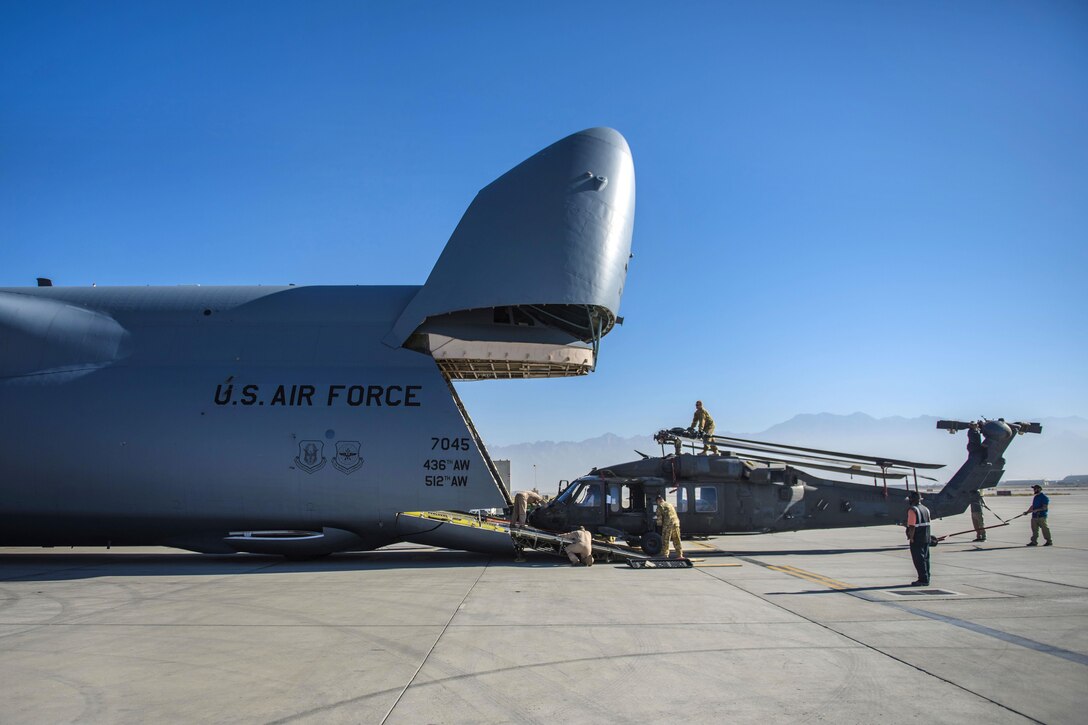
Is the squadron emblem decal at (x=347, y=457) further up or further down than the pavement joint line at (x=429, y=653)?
further up

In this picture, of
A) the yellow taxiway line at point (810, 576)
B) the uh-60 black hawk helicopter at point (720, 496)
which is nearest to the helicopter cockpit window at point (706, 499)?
the uh-60 black hawk helicopter at point (720, 496)

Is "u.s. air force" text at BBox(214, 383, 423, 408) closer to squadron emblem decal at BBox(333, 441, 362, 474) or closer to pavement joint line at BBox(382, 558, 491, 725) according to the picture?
squadron emblem decal at BBox(333, 441, 362, 474)

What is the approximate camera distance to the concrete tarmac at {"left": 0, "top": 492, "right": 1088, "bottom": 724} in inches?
200

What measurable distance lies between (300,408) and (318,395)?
1.53 ft

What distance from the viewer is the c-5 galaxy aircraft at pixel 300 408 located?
48.1 ft

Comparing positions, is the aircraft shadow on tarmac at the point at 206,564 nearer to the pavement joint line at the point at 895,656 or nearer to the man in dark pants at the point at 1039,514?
the pavement joint line at the point at 895,656

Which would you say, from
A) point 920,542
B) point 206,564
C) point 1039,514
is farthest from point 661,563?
point 1039,514

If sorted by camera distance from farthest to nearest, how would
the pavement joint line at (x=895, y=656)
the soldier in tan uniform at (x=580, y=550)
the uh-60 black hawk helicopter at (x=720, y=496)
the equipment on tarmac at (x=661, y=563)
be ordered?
the uh-60 black hawk helicopter at (x=720, y=496) < the soldier in tan uniform at (x=580, y=550) < the equipment on tarmac at (x=661, y=563) < the pavement joint line at (x=895, y=656)

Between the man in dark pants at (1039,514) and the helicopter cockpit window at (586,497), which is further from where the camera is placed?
→ the man in dark pants at (1039,514)

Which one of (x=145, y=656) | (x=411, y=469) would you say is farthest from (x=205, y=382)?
(x=145, y=656)

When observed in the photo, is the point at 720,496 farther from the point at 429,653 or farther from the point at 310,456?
the point at 429,653

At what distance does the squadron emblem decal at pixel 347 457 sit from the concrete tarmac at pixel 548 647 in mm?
2428

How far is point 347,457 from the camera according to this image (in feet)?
48.4

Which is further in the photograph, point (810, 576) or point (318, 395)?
point (318, 395)
